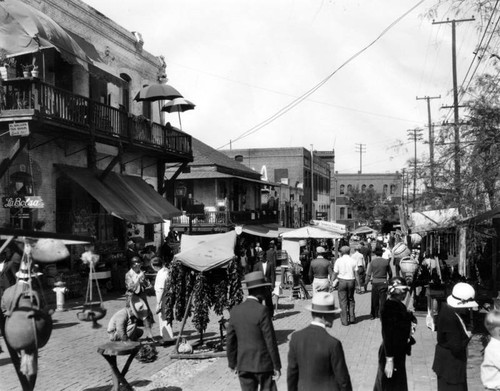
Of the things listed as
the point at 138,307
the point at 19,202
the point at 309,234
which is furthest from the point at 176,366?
the point at 309,234

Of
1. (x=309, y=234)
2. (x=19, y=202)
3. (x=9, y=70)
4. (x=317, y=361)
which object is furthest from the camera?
(x=309, y=234)

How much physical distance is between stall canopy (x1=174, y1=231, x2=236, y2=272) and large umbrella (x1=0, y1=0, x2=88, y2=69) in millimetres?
6324

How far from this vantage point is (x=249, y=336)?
242 inches

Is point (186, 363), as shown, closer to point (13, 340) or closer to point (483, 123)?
point (13, 340)

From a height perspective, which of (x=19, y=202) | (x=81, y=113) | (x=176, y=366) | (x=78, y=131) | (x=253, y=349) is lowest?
(x=176, y=366)

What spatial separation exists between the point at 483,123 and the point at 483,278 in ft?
17.3

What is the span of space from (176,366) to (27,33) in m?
8.46

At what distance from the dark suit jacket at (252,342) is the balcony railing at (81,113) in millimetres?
10783

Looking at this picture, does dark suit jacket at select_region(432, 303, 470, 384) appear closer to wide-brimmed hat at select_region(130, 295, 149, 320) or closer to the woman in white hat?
the woman in white hat

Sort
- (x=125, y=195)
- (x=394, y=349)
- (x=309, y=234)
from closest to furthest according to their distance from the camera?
1. (x=394, y=349)
2. (x=125, y=195)
3. (x=309, y=234)

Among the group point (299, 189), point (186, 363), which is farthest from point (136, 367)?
point (299, 189)

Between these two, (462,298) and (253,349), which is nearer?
(253,349)

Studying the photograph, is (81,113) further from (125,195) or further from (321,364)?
(321,364)

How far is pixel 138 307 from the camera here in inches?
362
